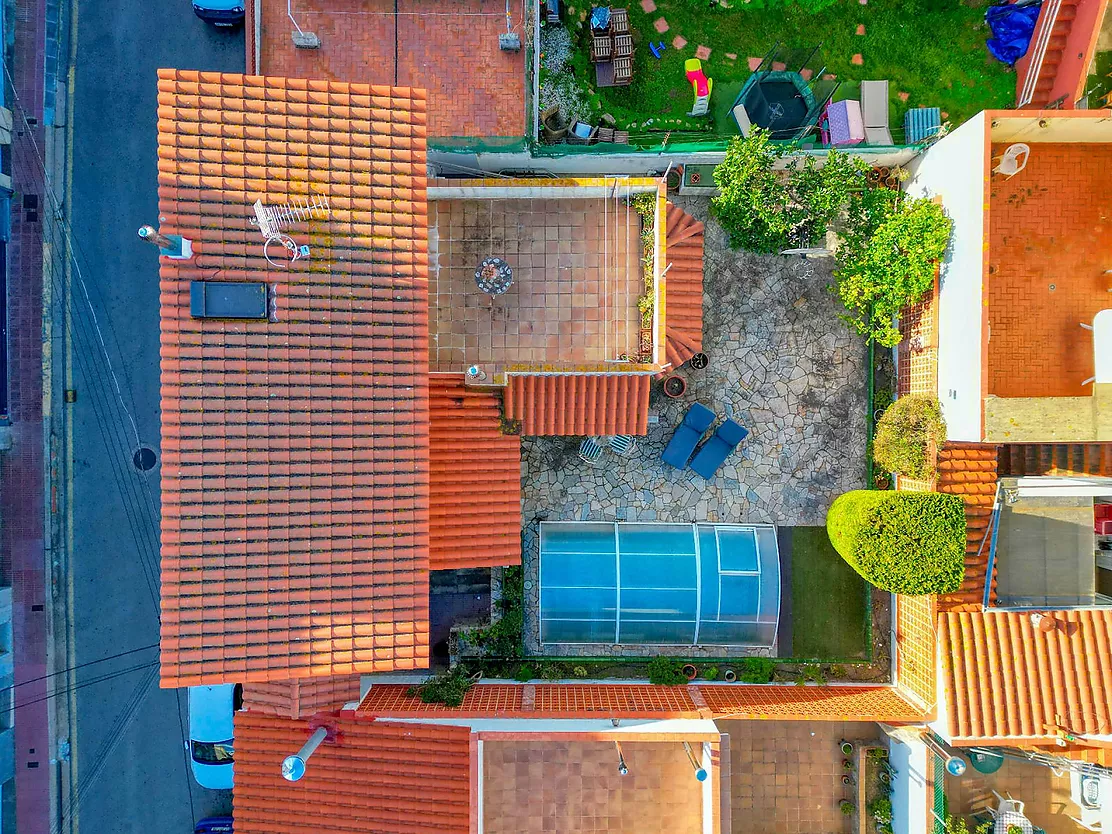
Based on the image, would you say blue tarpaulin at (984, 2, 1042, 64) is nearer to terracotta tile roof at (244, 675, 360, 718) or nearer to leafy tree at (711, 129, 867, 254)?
leafy tree at (711, 129, 867, 254)

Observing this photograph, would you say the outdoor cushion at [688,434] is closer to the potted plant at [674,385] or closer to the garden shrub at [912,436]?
the potted plant at [674,385]

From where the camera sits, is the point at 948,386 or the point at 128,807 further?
the point at 128,807

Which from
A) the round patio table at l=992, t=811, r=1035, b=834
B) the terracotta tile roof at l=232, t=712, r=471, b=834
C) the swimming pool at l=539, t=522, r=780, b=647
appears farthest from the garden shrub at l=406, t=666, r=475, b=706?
the round patio table at l=992, t=811, r=1035, b=834

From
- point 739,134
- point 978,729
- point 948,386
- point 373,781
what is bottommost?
point 373,781

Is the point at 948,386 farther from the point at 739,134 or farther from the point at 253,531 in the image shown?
the point at 253,531

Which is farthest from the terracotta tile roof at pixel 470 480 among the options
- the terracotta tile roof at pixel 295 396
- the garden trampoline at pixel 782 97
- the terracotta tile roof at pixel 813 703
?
the garden trampoline at pixel 782 97

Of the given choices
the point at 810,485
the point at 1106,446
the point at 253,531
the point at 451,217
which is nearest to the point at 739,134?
the point at 451,217

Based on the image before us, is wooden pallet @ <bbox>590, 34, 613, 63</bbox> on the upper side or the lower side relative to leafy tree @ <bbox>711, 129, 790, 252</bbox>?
upper
